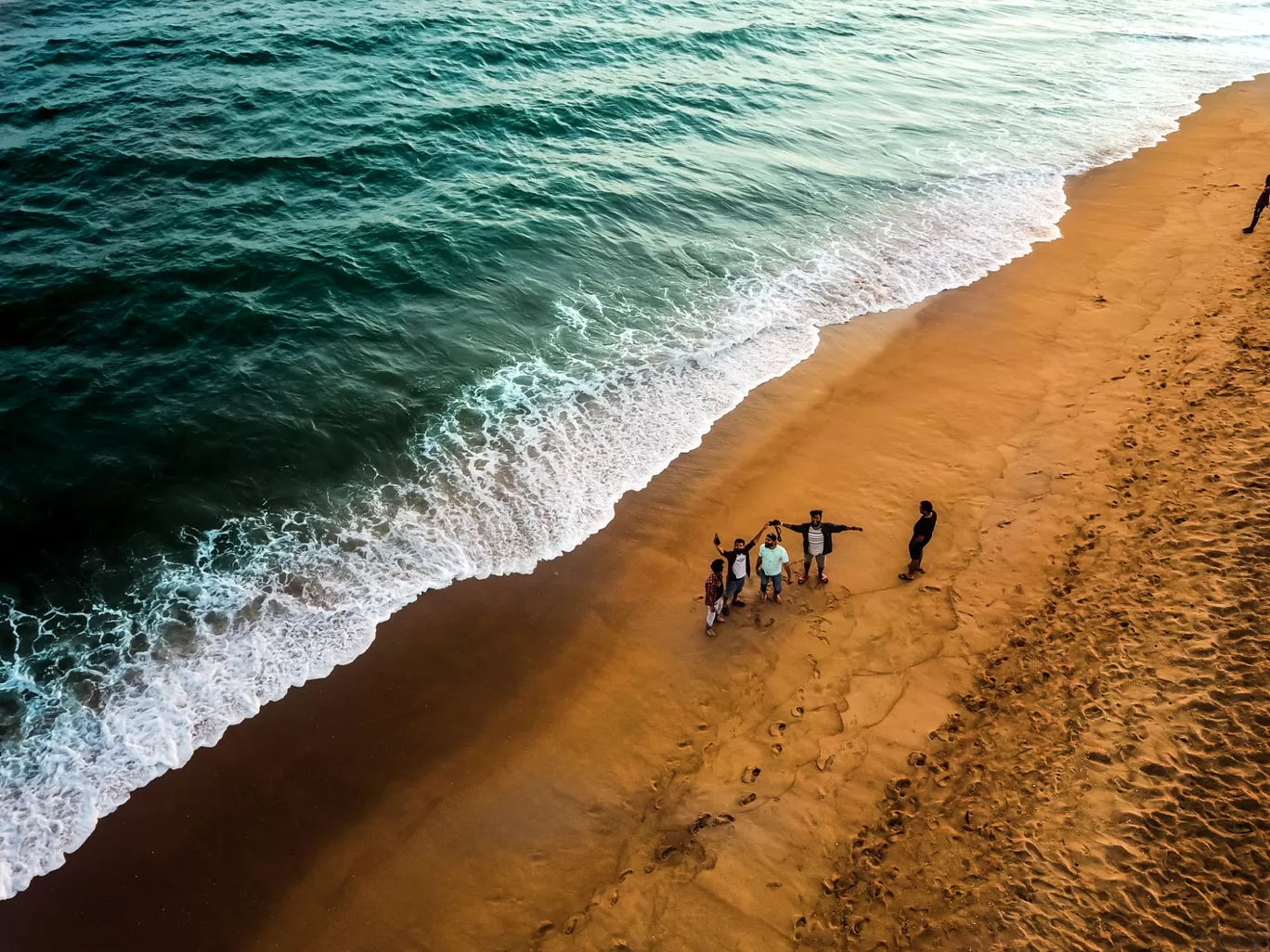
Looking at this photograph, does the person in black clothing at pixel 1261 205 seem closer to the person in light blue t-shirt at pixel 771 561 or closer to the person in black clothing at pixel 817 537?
the person in black clothing at pixel 817 537

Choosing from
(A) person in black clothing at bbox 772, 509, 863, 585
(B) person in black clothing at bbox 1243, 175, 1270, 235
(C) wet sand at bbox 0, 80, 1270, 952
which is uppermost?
(B) person in black clothing at bbox 1243, 175, 1270, 235

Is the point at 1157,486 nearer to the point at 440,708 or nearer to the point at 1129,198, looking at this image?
the point at 440,708

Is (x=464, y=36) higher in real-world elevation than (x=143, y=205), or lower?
higher

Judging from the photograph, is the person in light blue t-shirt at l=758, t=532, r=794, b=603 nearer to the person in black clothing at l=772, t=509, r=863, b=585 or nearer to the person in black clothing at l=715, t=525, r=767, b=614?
the person in black clothing at l=715, t=525, r=767, b=614

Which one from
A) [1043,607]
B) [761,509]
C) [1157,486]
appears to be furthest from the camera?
[761,509]

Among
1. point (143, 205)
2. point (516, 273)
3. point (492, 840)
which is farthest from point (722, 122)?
point (492, 840)

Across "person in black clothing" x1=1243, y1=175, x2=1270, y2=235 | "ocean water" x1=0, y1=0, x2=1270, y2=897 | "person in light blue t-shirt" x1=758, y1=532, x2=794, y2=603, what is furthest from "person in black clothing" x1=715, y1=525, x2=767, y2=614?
"person in black clothing" x1=1243, y1=175, x2=1270, y2=235

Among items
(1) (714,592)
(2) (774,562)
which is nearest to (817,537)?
(2) (774,562)
